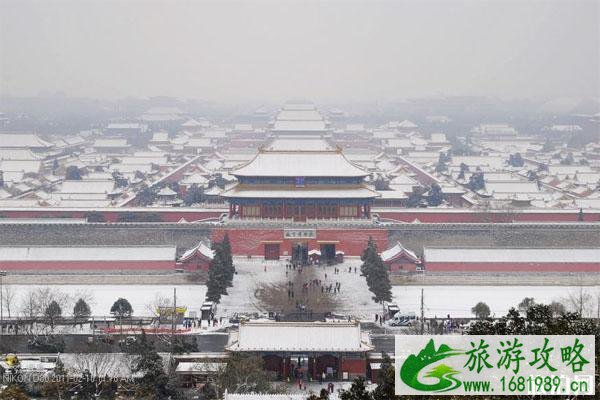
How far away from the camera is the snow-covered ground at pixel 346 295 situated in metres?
17.6

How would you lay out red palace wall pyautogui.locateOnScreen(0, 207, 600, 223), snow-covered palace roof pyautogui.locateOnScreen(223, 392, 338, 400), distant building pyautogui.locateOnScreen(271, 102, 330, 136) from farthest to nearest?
distant building pyautogui.locateOnScreen(271, 102, 330, 136), red palace wall pyautogui.locateOnScreen(0, 207, 600, 223), snow-covered palace roof pyautogui.locateOnScreen(223, 392, 338, 400)

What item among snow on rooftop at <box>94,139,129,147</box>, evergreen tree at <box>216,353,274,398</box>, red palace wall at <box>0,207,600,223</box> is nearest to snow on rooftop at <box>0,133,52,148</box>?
snow on rooftop at <box>94,139,129,147</box>

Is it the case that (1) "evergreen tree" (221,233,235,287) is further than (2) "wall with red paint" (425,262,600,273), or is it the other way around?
(2) "wall with red paint" (425,262,600,273)

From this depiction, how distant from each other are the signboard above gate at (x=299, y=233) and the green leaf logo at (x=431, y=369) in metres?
15.6

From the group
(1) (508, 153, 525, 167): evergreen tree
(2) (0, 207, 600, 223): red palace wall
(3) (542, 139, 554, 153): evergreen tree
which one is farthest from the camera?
(3) (542, 139, 554, 153): evergreen tree

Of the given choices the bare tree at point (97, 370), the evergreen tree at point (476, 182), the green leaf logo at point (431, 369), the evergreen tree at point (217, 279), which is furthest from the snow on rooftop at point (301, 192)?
the green leaf logo at point (431, 369)

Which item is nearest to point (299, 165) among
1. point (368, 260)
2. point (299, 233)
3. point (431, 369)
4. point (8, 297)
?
point (299, 233)

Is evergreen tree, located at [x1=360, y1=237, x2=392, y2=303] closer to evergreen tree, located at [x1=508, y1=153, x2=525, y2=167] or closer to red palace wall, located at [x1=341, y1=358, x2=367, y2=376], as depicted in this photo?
red palace wall, located at [x1=341, y1=358, x2=367, y2=376]

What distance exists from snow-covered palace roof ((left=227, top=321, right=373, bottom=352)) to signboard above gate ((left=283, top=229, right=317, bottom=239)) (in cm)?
888

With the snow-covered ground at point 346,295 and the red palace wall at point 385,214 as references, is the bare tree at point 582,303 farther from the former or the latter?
the red palace wall at point 385,214

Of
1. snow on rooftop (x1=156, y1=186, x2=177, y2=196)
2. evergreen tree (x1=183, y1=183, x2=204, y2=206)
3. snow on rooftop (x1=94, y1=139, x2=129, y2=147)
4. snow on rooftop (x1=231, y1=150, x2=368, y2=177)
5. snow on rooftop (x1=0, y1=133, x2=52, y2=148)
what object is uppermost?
snow on rooftop (x1=94, y1=139, x2=129, y2=147)

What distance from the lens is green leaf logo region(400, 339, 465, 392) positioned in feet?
21.5

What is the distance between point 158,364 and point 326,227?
35.8 ft

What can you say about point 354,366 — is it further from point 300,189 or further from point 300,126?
point 300,126
